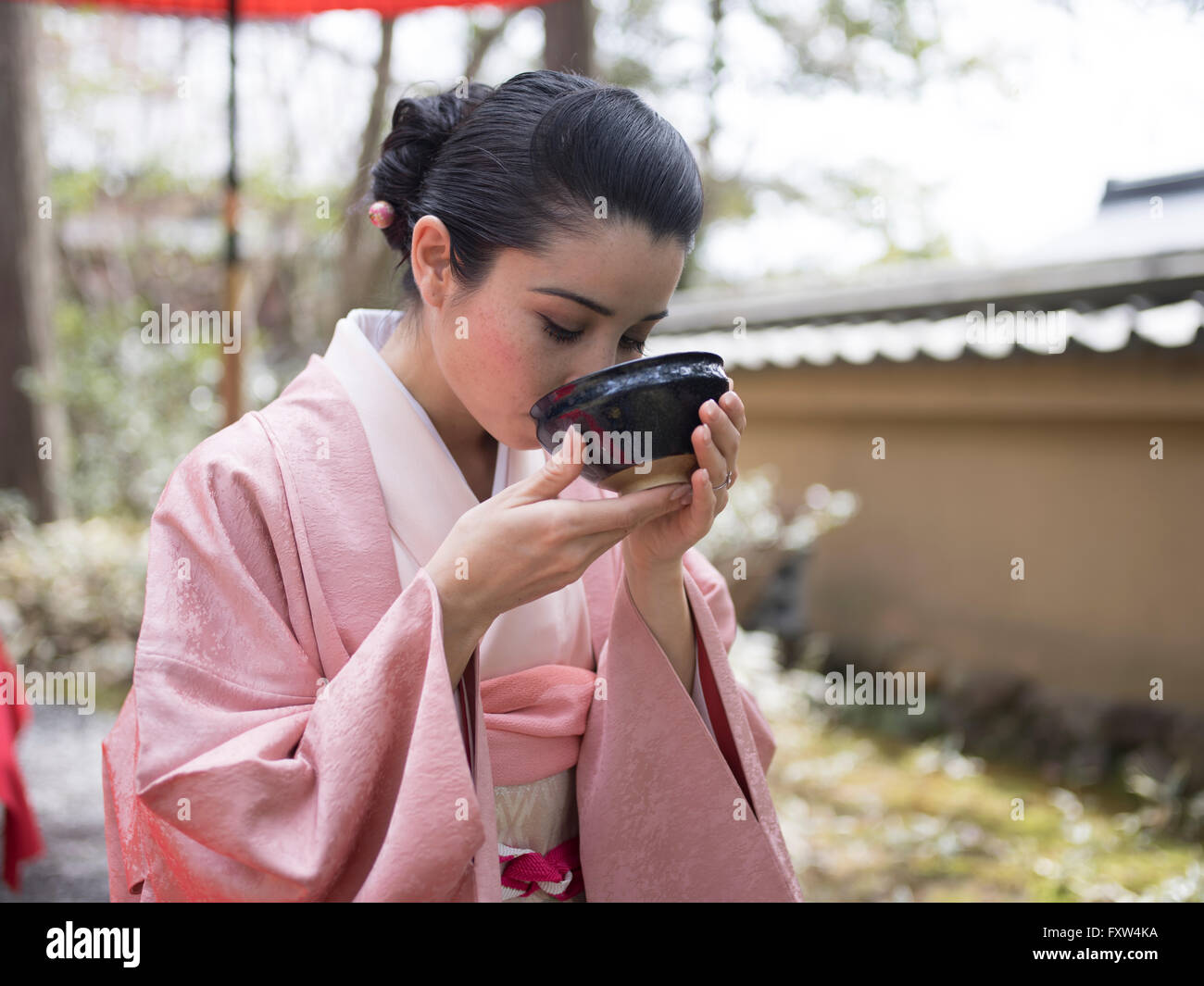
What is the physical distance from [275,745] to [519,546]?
0.46m

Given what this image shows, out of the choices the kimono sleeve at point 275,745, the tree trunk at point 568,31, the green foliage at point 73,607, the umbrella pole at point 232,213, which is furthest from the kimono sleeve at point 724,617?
the green foliage at point 73,607

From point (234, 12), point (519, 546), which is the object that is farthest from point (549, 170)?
point (234, 12)

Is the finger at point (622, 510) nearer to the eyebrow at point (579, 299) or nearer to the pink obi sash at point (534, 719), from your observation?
the eyebrow at point (579, 299)

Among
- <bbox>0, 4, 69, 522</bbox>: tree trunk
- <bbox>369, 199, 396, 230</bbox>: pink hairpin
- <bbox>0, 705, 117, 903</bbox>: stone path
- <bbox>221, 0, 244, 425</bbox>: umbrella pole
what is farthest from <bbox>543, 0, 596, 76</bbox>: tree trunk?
<bbox>369, 199, 396, 230</bbox>: pink hairpin

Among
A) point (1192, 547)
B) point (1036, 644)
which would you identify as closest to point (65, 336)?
point (1036, 644)

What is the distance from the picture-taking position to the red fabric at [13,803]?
12.0 ft

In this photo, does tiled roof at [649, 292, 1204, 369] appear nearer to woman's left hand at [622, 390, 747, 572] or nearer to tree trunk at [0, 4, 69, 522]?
woman's left hand at [622, 390, 747, 572]

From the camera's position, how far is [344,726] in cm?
151

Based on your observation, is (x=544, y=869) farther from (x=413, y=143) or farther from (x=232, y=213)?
(x=232, y=213)

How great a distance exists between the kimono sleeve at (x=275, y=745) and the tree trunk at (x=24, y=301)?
8326 millimetres

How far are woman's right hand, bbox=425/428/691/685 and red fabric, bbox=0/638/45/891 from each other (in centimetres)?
283

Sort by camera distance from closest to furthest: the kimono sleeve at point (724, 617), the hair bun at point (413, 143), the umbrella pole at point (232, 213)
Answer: the hair bun at point (413, 143) < the kimono sleeve at point (724, 617) < the umbrella pole at point (232, 213)

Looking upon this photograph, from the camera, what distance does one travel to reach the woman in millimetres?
1501

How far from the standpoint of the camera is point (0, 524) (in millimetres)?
8617
